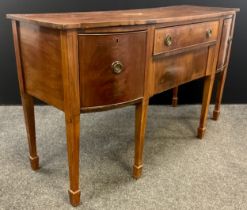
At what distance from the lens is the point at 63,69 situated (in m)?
1.06

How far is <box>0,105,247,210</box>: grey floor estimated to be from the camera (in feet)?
4.47

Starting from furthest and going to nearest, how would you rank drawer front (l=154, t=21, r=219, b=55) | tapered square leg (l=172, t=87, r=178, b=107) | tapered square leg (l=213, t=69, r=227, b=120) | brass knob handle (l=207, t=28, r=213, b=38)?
tapered square leg (l=172, t=87, r=178, b=107) → tapered square leg (l=213, t=69, r=227, b=120) → brass knob handle (l=207, t=28, r=213, b=38) → drawer front (l=154, t=21, r=219, b=55)

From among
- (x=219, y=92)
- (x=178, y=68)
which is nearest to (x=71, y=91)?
(x=178, y=68)

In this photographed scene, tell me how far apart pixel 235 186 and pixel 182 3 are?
1.35 meters

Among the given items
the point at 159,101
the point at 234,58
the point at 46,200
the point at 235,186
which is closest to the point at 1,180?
the point at 46,200

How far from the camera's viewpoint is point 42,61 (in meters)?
1.18

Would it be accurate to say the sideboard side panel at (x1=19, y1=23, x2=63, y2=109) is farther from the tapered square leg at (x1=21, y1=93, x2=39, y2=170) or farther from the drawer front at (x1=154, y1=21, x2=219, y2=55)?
the drawer front at (x1=154, y1=21, x2=219, y2=55)

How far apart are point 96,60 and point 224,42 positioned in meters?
0.99

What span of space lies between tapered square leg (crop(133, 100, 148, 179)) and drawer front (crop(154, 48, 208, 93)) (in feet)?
0.37

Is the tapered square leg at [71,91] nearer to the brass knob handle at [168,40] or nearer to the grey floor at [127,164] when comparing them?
the grey floor at [127,164]

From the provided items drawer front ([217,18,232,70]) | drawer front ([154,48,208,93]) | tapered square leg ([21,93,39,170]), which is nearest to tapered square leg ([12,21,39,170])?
tapered square leg ([21,93,39,170])

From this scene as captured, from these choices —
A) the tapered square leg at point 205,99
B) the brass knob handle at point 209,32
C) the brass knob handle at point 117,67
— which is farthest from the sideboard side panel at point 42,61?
the tapered square leg at point 205,99

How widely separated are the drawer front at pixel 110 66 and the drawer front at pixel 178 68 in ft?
0.46

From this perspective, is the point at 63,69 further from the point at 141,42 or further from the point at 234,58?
the point at 234,58
